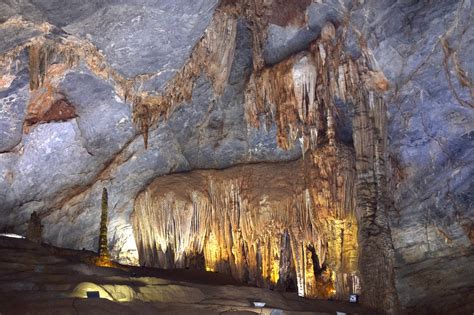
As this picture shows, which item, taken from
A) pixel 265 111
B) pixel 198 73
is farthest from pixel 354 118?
pixel 198 73

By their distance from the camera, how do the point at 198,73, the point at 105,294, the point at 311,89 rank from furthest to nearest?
the point at 198,73, the point at 311,89, the point at 105,294

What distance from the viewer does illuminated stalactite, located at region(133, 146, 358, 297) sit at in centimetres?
1349

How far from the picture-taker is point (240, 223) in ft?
46.5

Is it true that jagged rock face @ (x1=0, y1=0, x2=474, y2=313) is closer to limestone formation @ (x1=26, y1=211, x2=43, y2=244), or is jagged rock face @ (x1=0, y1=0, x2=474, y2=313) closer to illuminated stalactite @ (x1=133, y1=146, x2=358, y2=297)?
illuminated stalactite @ (x1=133, y1=146, x2=358, y2=297)

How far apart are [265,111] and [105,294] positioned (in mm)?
6559

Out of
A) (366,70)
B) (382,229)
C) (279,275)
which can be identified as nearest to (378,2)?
(366,70)

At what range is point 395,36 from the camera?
35.3ft

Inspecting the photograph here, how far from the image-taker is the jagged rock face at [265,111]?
10.8m

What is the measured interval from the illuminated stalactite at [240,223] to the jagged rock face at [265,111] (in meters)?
0.07

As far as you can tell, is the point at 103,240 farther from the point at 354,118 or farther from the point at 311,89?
the point at 354,118

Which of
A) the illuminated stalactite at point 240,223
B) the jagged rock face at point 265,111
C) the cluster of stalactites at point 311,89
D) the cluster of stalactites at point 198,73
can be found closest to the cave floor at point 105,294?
the jagged rock face at point 265,111

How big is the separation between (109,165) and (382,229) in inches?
268

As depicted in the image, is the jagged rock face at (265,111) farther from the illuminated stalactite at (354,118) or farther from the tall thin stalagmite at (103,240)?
the tall thin stalagmite at (103,240)

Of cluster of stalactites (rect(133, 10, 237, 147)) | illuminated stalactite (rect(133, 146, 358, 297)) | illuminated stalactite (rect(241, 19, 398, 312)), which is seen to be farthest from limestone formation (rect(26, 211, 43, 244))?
illuminated stalactite (rect(241, 19, 398, 312))
